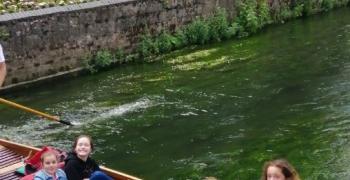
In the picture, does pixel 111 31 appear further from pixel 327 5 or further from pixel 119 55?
pixel 327 5

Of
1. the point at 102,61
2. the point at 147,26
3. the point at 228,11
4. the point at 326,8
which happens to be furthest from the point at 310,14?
the point at 102,61

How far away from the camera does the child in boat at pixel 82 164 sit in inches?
284

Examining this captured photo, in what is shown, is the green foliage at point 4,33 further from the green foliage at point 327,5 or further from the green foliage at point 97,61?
the green foliage at point 327,5

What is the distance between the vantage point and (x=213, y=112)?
→ 12617 millimetres

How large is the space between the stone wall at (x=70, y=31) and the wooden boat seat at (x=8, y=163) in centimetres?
711

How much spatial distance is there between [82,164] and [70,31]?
1002 centimetres

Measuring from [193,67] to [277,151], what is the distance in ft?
22.7

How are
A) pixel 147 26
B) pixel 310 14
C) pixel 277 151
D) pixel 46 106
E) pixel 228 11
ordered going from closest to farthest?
1. pixel 277 151
2. pixel 46 106
3. pixel 147 26
4. pixel 228 11
5. pixel 310 14

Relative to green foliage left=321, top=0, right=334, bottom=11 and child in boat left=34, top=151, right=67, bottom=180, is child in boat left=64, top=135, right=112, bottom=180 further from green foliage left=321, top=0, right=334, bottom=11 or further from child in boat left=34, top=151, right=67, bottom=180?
green foliage left=321, top=0, right=334, bottom=11

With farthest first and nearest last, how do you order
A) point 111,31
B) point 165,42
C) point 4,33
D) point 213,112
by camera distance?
point 165,42, point 111,31, point 4,33, point 213,112

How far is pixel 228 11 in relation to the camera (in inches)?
838

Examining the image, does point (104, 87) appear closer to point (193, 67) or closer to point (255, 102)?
point (193, 67)

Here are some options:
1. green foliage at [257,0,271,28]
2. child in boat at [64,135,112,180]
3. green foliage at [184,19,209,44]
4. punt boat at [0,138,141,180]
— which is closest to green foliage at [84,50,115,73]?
green foliage at [184,19,209,44]

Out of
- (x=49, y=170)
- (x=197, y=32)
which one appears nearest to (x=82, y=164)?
(x=49, y=170)
